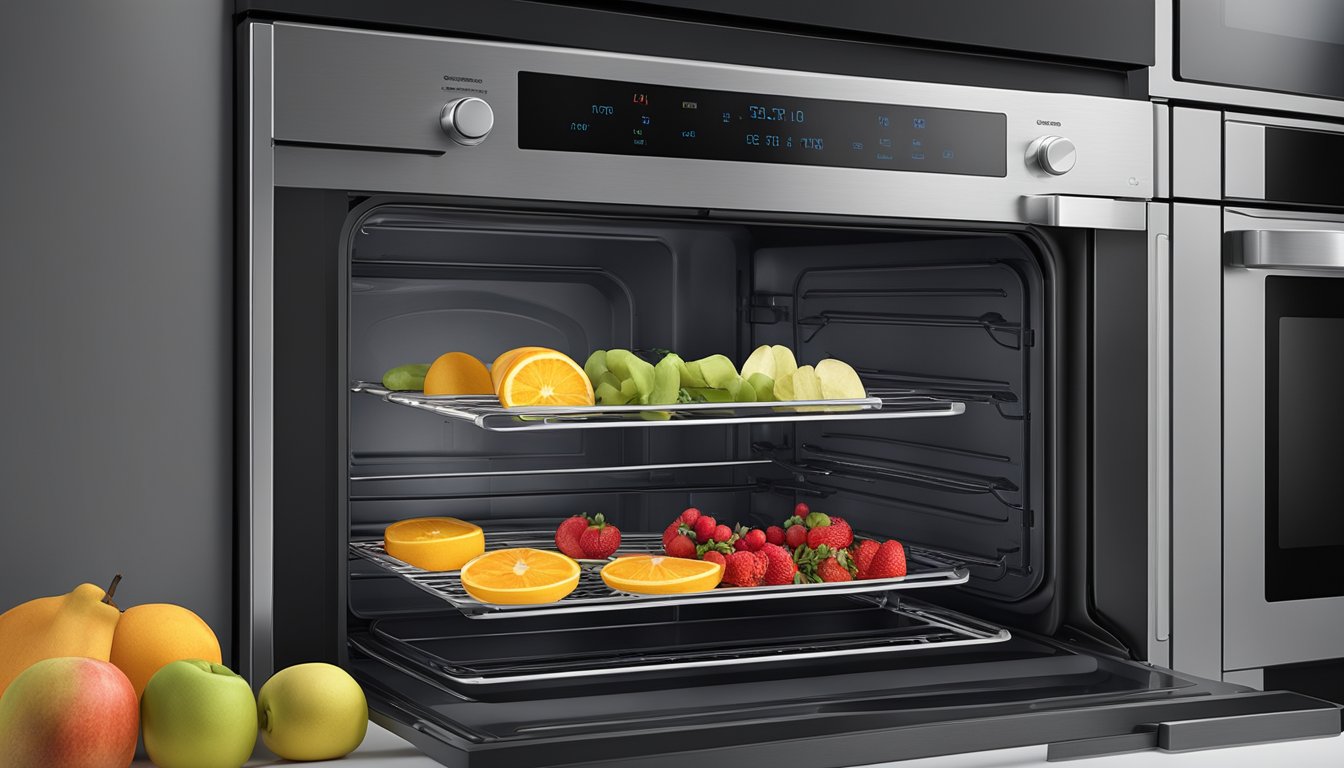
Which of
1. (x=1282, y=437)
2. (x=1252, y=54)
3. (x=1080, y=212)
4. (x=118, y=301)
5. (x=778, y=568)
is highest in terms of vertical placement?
(x=1252, y=54)

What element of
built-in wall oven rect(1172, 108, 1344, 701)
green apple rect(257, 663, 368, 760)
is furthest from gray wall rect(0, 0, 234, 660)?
built-in wall oven rect(1172, 108, 1344, 701)

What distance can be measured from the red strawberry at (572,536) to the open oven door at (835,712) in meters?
0.20

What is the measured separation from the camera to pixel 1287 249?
1.50 meters

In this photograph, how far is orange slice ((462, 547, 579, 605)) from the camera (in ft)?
3.96

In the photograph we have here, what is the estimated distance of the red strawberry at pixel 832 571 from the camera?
1453 mm

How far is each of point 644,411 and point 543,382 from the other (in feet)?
0.35

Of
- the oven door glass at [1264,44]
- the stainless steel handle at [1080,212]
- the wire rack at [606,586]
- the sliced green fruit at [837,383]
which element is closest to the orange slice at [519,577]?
the wire rack at [606,586]

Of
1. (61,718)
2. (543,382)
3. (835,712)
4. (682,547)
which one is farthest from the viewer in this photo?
(682,547)

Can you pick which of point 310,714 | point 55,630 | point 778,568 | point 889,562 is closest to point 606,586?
point 778,568

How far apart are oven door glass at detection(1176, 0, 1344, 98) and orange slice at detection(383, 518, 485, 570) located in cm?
92

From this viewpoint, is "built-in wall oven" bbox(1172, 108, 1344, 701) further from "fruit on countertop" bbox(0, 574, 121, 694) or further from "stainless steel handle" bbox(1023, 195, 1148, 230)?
"fruit on countertop" bbox(0, 574, 121, 694)

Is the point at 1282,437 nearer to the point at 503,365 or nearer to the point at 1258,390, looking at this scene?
the point at 1258,390

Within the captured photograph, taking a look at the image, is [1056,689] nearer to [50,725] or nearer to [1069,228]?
[1069,228]

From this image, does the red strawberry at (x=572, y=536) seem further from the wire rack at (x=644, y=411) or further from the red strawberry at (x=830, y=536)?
the red strawberry at (x=830, y=536)
